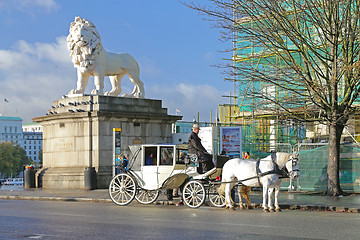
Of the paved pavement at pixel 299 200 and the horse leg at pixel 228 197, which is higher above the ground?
the horse leg at pixel 228 197

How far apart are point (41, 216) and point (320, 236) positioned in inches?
297

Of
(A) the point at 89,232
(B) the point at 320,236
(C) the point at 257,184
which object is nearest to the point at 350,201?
(C) the point at 257,184

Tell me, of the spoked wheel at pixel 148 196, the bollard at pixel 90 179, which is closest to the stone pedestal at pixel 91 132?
the bollard at pixel 90 179

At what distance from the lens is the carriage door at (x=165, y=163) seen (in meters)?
19.9

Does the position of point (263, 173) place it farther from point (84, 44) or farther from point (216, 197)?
point (84, 44)

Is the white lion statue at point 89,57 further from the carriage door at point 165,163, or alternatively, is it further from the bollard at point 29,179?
the carriage door at point 165,163

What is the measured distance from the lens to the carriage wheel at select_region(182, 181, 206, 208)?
18.6 m

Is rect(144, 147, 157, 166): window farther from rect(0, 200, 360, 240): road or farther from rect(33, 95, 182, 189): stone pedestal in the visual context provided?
rect(33, 95, 182, 189): stone pedestal

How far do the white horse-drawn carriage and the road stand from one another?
652 mm

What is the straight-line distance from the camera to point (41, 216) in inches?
643

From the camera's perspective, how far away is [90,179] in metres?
27.9

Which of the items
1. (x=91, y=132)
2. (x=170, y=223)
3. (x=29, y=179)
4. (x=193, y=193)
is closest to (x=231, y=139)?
(x=91, y=132)

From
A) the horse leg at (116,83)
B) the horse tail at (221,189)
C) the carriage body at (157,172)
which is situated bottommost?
the horse tail at (221,189)

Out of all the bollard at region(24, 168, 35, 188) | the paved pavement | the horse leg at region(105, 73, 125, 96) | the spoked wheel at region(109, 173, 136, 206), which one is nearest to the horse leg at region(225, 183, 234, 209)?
the paved pavement
